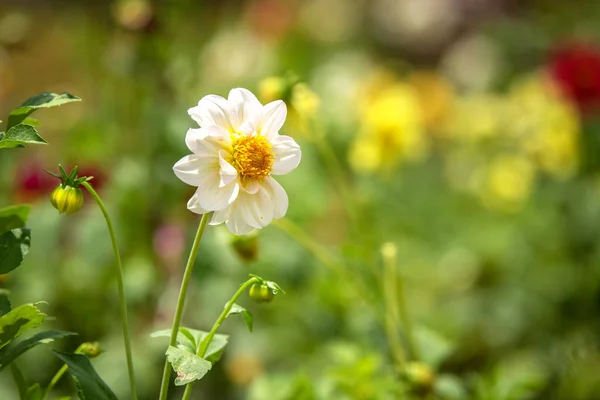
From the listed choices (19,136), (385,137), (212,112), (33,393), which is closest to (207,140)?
(212,112)

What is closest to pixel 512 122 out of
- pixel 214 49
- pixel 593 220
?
pixel 593 220

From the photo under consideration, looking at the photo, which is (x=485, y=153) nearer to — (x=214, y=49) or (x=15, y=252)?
(x=214, y=49)

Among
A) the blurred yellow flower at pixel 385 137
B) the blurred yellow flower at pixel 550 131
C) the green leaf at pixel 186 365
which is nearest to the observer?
the green leaf at pixel 186 365

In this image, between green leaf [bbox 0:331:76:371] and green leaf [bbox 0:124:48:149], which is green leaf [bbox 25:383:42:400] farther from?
green leaf [bbox 0:124:48:149]

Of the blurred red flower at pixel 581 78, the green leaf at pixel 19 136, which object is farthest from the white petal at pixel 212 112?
the blurred red flower at pixel 581 78

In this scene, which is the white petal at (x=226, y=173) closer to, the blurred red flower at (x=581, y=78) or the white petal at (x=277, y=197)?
the white petal at (x=277, y=197)

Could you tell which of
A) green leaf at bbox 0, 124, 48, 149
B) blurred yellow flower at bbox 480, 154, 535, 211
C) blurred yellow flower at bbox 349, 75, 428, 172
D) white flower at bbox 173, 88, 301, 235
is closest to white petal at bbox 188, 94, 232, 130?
white flower at bbox 173, 88, 301, 235
